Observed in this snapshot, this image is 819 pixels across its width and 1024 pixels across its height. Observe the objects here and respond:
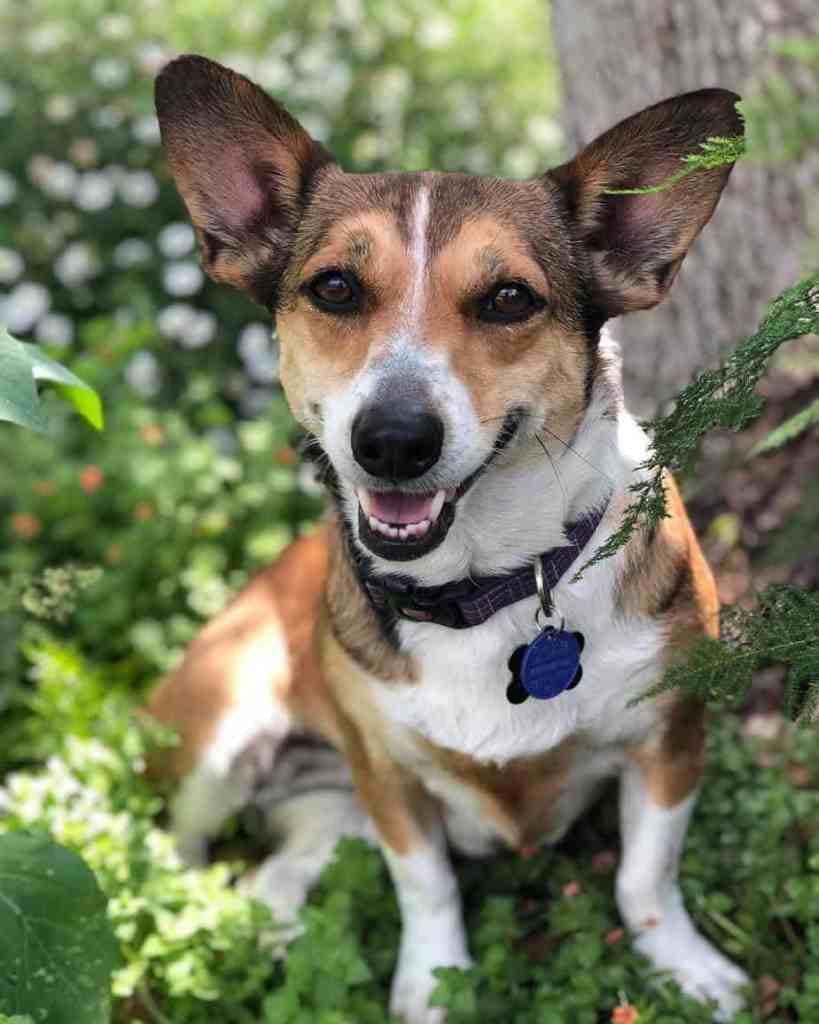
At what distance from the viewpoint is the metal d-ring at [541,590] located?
255 cm

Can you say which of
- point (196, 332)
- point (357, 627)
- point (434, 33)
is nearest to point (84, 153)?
point (196, 332)

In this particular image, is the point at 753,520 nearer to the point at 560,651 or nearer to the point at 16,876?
the point at 560,651

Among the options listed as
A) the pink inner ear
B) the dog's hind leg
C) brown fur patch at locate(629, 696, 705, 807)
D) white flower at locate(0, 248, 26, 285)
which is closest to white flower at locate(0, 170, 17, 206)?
white flower at locate(0, 248, 26, 285)

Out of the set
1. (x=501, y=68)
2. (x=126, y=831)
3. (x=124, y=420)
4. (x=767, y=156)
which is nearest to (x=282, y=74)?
(x=501, y=68)

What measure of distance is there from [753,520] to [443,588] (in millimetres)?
1573

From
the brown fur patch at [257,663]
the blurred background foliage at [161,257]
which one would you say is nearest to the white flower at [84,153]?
the blurred background foliage at [161,257]

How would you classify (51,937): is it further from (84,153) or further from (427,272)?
(84,153)

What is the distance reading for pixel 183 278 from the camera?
213 inches

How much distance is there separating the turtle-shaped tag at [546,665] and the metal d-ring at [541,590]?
0.05 m

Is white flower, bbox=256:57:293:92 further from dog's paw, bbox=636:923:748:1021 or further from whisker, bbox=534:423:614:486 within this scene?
dog's paw, bbox=636:923:748:1021

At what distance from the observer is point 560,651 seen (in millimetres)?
2594

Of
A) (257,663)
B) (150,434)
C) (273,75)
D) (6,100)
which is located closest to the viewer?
(257,663)

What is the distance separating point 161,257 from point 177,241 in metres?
0.33

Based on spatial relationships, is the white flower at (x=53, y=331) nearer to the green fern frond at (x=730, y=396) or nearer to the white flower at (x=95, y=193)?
the white flower at (x=95, y=193)
